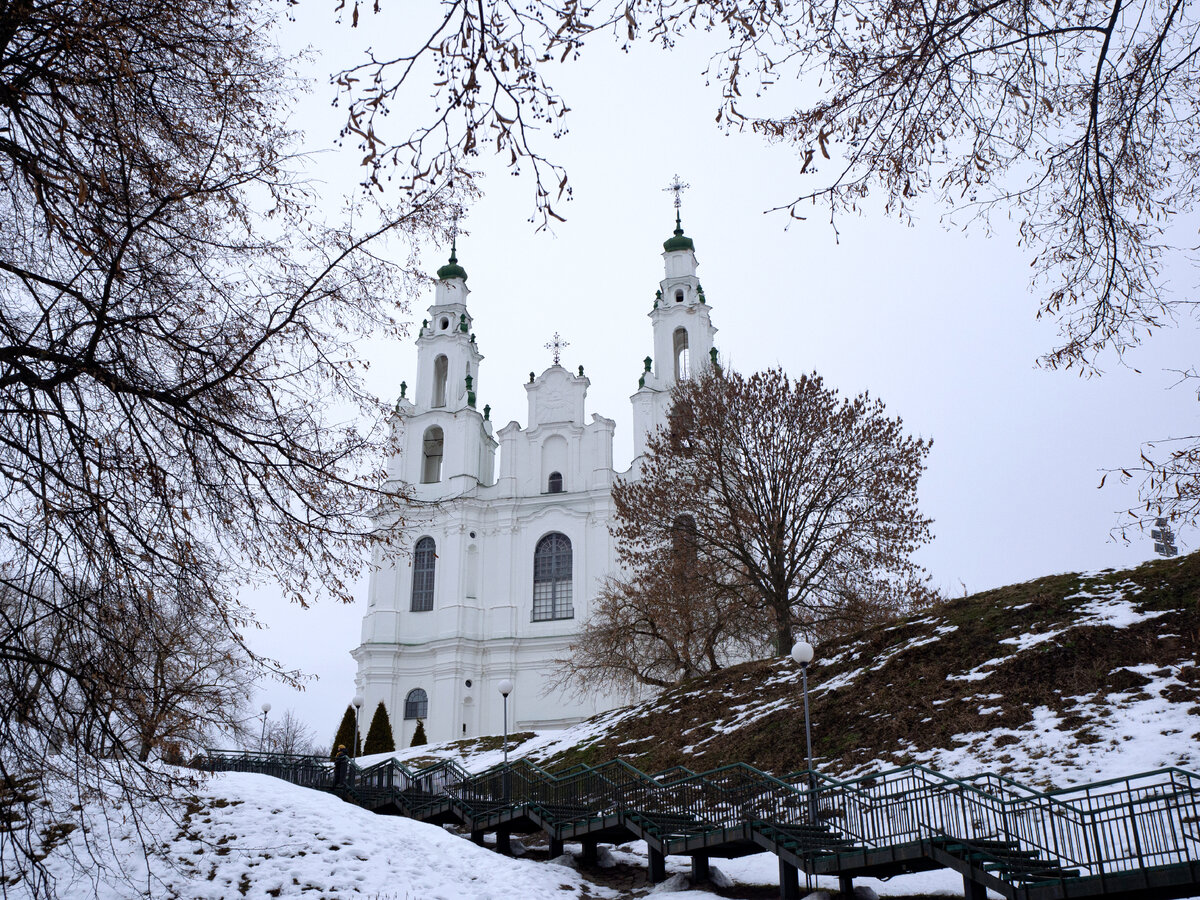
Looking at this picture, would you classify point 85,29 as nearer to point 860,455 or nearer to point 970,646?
point 970,646

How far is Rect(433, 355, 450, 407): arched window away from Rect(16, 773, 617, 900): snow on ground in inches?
1370

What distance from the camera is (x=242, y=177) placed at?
→ 25.0 ft

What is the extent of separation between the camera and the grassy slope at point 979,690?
15.6m

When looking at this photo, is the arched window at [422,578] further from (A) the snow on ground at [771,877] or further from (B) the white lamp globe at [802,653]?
(B) the white lamp globe at [802,653]

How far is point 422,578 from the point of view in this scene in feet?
155

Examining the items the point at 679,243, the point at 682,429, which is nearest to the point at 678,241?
the point at 679,243

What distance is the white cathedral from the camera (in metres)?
44.1

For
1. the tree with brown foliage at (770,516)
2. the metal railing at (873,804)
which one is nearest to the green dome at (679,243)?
the tree with brown foliage at (770,516)

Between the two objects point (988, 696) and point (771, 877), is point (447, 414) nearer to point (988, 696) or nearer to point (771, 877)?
point (988, 696)

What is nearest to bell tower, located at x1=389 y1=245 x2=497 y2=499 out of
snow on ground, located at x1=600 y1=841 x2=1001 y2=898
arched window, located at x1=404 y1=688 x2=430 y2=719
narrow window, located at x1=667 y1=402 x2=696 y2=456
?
arched window, located at x1=404 y1=688 x2=430 y2=719

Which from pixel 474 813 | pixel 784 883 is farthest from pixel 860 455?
pixel 784 883

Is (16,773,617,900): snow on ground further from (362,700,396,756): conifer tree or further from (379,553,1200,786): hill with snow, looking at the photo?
(362,700,396,756): conifer tree

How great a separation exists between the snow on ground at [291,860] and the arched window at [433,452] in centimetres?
3299

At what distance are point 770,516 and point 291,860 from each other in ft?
53.3
